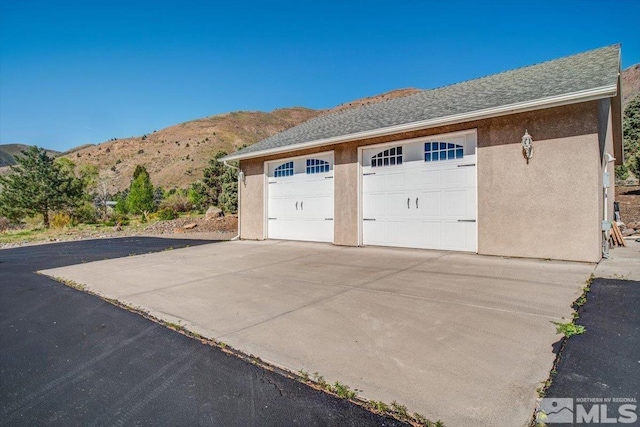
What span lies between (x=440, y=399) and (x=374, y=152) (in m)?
7.68

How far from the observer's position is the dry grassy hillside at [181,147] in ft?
151

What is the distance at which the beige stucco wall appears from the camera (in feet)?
20.6

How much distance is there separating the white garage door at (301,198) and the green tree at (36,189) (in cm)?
1736

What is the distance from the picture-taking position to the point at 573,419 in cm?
204

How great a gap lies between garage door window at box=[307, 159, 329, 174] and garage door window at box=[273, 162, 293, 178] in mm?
808

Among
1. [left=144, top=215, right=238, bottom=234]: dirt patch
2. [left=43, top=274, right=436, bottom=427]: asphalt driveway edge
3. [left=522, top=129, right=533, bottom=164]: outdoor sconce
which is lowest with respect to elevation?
[left=43, top=274, right=436, bottom=427]: asphalt driveway edge

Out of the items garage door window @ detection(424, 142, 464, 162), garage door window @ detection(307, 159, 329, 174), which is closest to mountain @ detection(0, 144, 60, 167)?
garage door window @ detection(307, 159, 329, 174)

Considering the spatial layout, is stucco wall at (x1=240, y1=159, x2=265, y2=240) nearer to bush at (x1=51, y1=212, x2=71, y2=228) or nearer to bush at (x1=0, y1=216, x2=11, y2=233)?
bush at (x1=51, y1=212, x2=71, y2=228)

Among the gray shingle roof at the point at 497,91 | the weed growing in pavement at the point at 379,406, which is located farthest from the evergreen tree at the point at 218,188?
the weed growing in pavement at the point at 379,406

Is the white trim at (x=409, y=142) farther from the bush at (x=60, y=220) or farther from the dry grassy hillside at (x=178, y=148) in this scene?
the dry grassy hillside at (x=178, y=148)

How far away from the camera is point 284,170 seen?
37.9 ft

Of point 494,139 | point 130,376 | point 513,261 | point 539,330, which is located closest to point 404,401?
point 539,330

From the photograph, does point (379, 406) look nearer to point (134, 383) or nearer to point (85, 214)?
point (134, 383)

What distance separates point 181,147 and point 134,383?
5560cm
